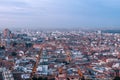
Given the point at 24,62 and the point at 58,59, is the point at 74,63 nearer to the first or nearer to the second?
the point at 58,59

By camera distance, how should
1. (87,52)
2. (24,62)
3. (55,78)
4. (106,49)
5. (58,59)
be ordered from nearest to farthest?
1. (55,78)
2. (24,62)
3. (58,59)
4. (87,52)
5. (106,49)

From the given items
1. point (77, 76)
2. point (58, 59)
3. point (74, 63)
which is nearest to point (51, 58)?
point (58, 59)

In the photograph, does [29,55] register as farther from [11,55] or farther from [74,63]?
[74,63]

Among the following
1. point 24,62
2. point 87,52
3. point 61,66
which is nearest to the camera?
point 61,66

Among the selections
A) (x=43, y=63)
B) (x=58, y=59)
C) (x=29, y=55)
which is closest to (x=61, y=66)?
(x=43, y=63)

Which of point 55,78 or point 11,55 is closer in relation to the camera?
point 55,78

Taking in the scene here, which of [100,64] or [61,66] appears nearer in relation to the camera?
[61,66]

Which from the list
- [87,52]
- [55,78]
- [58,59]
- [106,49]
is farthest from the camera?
[106,49]

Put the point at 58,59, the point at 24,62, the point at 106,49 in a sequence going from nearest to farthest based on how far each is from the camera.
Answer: the point at 24,62 < the point at 58,59 < the point at 106,49
